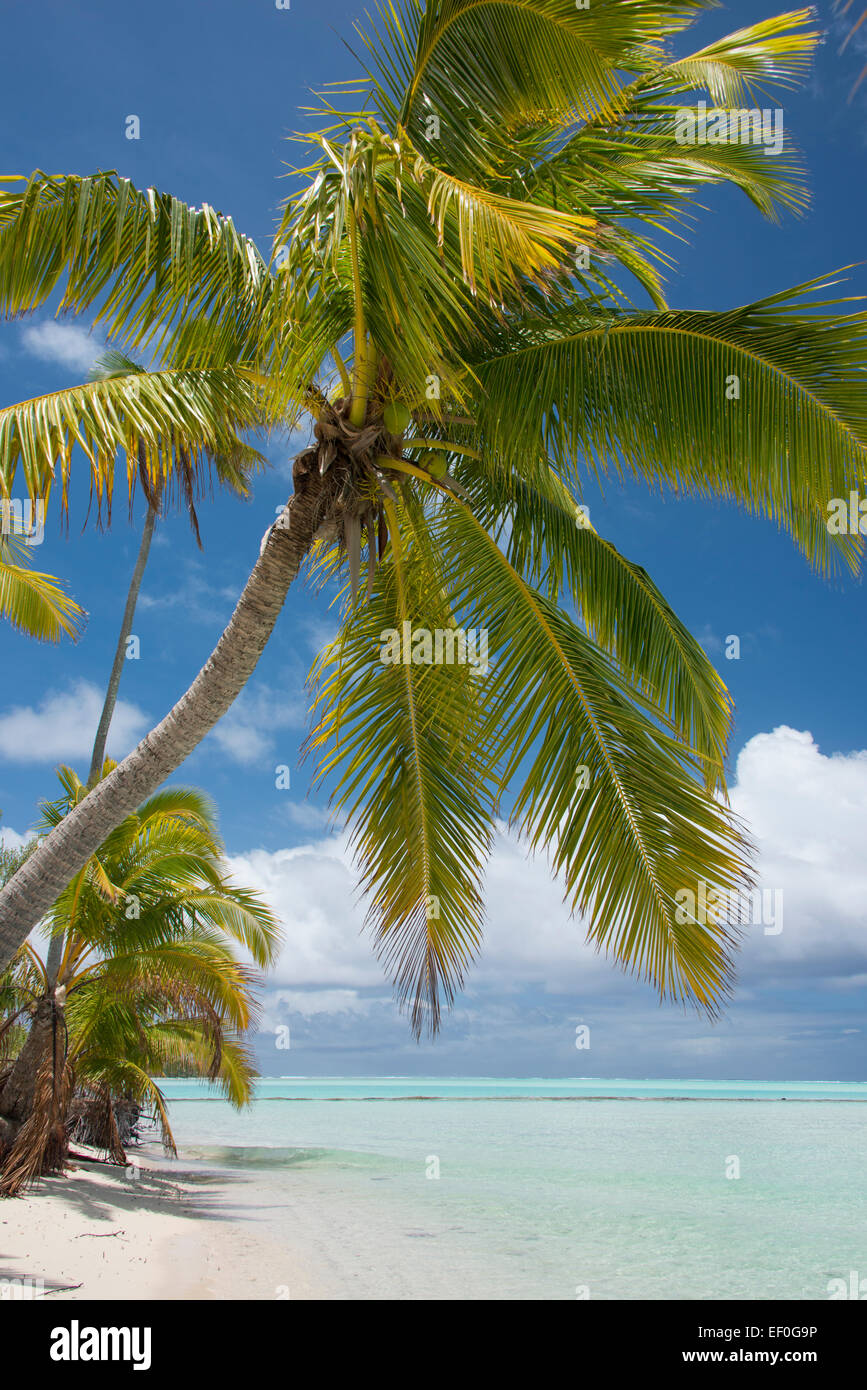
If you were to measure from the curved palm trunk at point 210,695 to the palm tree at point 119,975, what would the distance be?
515 cm

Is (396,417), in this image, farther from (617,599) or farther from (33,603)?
(33,603)

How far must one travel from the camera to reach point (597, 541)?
631 cm

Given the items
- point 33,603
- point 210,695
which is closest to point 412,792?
point 210,695

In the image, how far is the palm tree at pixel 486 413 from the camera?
442 centimetres

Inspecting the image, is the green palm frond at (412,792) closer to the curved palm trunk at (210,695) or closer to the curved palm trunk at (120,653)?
the curved palm trunk at (210,695)

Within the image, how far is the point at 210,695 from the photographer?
524 centimetres

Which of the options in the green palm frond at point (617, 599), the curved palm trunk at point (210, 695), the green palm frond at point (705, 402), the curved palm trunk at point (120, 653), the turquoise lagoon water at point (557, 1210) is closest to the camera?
the green palm frond at point (705, 402)

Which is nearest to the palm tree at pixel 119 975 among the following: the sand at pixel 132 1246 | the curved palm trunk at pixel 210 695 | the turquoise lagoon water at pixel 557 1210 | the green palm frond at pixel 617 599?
the sand at pixel 132 1246

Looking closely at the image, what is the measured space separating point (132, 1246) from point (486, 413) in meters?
7.54

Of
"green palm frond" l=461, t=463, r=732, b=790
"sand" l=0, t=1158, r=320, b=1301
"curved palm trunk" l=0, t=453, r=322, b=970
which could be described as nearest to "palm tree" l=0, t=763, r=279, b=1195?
"sand" l=0, t=1158, r=320, b=1301

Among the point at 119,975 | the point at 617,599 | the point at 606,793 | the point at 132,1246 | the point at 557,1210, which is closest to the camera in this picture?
the point at 606,793

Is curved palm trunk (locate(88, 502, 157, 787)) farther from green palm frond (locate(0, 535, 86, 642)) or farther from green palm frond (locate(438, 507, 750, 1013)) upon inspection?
green palm frond (locate(438, 507, 750, 1013))

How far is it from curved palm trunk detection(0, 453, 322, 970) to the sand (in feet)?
8.74

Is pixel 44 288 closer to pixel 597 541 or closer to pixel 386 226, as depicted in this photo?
pixel 386 226
